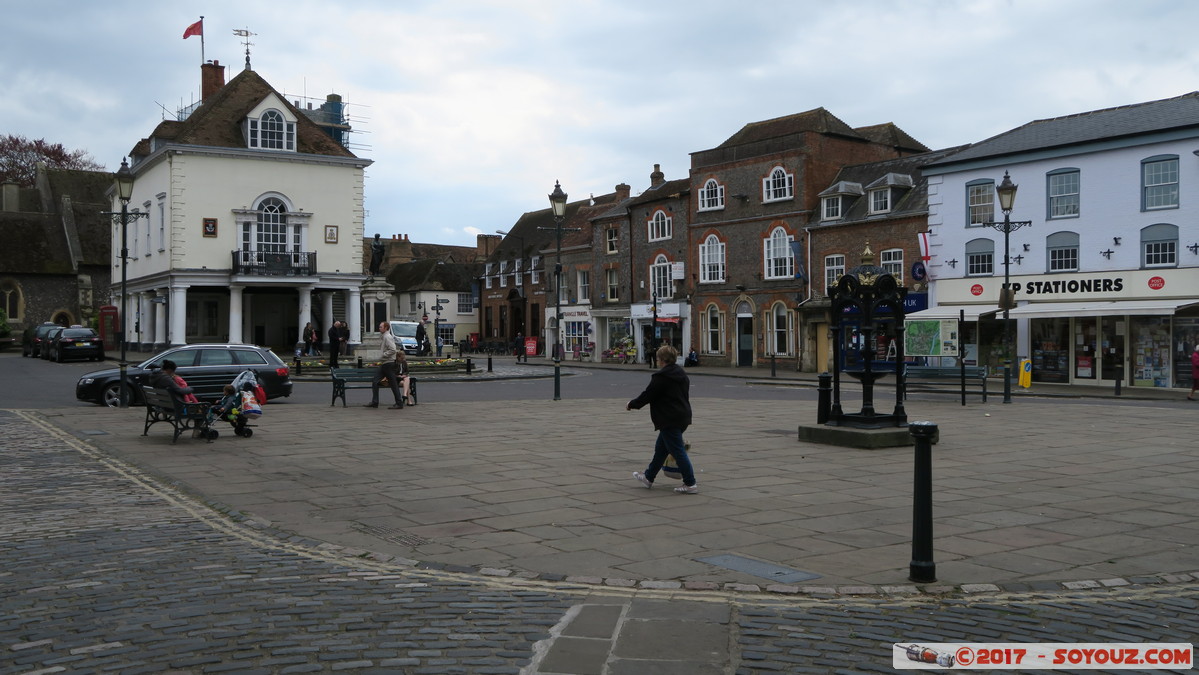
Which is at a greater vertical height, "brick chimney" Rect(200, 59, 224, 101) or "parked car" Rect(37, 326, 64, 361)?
"brick chimney" Rect(200, 59, 224, 101)

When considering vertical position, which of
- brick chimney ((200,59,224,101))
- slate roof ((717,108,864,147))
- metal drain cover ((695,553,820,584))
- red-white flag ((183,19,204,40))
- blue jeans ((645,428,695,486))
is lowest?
metal drain cover ((695,553,820,584))

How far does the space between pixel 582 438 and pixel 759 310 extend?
98.9ft

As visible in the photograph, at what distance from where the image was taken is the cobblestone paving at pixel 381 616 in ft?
15.2

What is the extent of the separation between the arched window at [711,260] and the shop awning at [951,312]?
39.9 feet

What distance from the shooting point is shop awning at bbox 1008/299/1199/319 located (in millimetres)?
27781

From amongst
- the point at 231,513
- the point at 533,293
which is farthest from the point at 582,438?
the point at 533,293

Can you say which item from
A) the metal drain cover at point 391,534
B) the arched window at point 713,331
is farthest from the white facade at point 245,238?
the metal drain cover at point 391,534

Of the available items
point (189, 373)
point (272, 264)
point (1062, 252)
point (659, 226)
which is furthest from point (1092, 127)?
point (272, 264)

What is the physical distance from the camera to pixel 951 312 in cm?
3400

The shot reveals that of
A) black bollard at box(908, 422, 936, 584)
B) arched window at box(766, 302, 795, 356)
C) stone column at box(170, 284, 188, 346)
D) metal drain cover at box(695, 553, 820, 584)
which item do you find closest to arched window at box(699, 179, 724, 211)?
arched window at box(766, 302, 795, 356)

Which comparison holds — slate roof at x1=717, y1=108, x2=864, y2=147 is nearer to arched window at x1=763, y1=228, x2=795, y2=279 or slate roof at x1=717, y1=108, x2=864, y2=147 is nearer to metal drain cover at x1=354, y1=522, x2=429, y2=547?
arched window at x1=763, y1=228, x2=795, y2=279

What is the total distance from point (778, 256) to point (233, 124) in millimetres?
26087

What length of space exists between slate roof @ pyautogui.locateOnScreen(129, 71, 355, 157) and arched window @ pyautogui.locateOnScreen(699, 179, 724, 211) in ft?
57.1

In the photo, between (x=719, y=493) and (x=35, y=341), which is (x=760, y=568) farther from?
(x=35, y=341)
